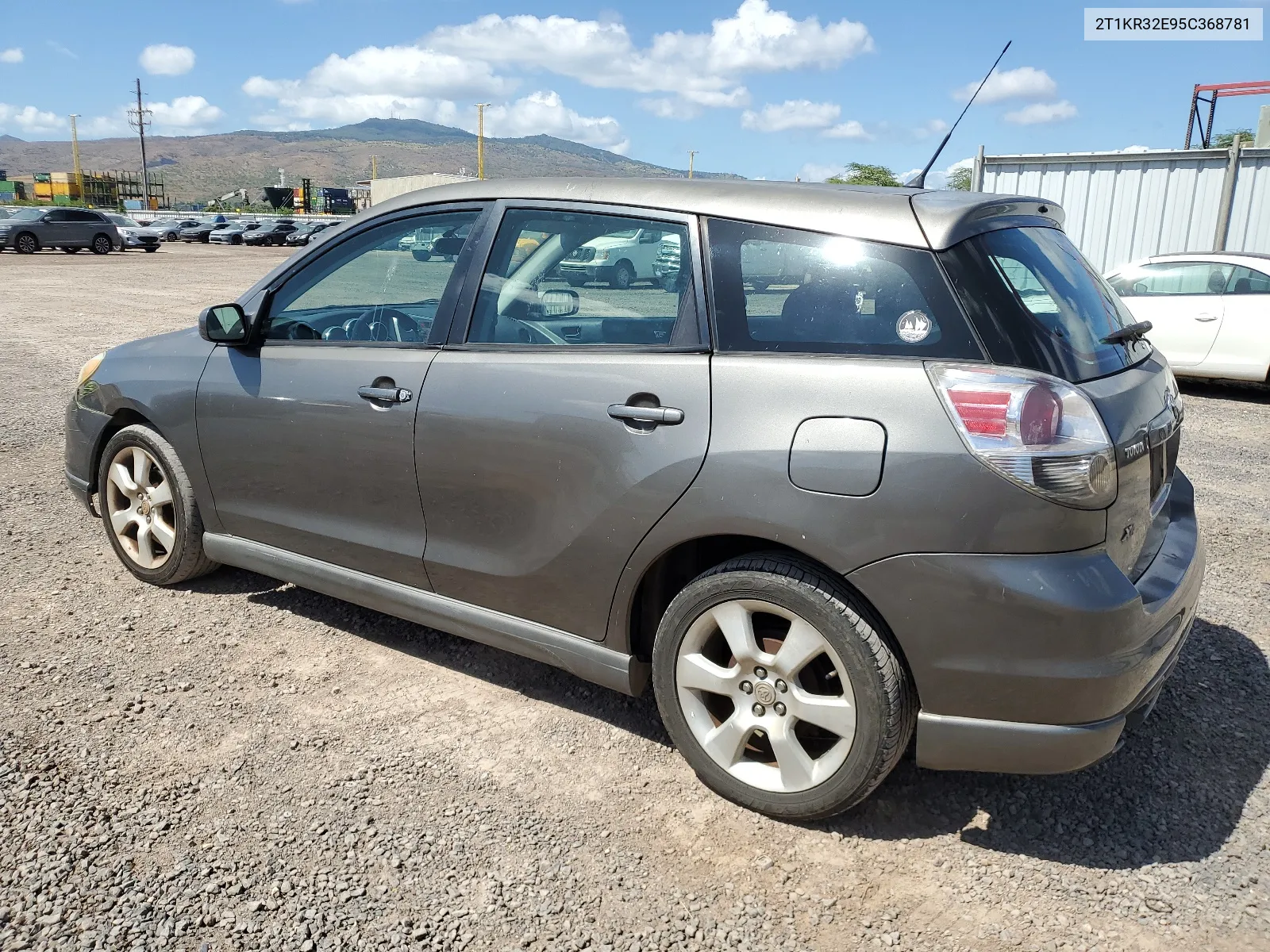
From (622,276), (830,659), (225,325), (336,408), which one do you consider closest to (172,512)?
(225,325)

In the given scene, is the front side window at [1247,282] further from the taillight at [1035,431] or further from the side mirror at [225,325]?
the side mirror at [225,325]

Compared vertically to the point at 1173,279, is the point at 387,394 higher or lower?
lower

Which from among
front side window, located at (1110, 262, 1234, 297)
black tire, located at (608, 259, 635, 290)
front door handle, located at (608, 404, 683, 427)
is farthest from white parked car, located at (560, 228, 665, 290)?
front side window, located at (1110, 262, 1234, 297)

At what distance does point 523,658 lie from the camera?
12.7 ft

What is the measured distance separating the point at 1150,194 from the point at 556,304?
1426 centimetres

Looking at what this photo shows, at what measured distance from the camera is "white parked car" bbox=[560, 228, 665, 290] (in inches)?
118

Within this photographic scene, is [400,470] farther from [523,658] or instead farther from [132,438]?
[132,438]

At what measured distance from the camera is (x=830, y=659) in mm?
2656

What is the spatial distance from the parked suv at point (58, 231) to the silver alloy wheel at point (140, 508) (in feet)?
121

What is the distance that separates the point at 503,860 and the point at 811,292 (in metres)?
1.71

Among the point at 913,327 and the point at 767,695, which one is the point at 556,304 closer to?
the point at 913,327

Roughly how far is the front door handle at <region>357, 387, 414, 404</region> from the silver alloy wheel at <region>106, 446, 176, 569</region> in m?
1.34

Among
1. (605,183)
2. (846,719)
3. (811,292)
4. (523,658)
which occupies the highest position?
(605,183)

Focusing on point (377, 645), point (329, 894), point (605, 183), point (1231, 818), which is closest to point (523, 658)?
point (377, 645)
